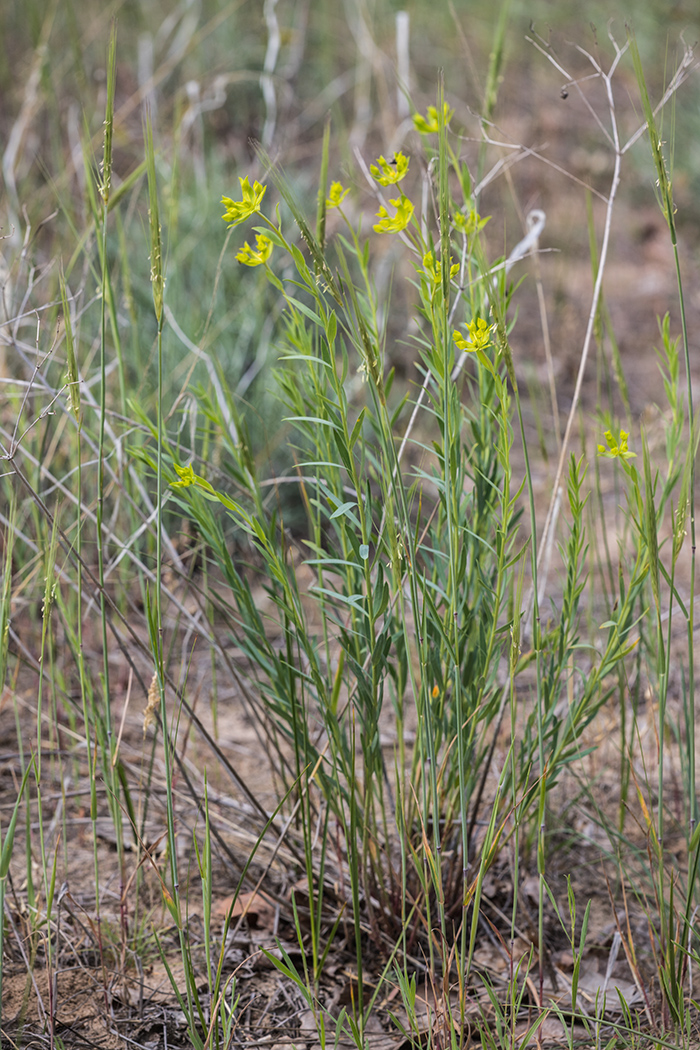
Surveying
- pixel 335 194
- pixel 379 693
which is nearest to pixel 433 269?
pixel 335 194

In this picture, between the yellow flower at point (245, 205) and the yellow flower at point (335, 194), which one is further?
the yellow flower at point (335, 194)

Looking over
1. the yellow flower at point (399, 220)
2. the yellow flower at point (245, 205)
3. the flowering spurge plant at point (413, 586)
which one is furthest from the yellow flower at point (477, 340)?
the yellow flower at point (245, 205)

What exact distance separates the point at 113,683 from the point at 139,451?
98cm

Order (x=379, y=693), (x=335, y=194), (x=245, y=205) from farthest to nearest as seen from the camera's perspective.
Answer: (x=379, y=693), (x=335, y=194), (x=245, y=205)

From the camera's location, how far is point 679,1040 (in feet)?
3.15

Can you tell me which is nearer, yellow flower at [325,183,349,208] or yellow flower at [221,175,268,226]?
yellow flower at [221,175,268,226]

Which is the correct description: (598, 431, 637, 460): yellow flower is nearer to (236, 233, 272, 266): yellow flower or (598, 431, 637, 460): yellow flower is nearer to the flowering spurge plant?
the flowering spurge plant

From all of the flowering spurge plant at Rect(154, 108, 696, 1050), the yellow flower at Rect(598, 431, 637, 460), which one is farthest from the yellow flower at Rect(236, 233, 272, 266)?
the yellow flower at Rect(598, 431, 637, 460)

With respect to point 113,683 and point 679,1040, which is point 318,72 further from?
point 679,1040

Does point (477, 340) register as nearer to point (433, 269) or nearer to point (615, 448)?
point (433, 269)

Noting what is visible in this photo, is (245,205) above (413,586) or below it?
above

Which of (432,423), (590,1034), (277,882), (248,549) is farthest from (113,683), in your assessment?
(432,423)

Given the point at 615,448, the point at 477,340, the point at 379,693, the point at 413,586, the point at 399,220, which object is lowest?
the point at 379,693

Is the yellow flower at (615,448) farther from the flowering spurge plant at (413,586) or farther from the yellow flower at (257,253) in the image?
the yellow flower at (257,253)
